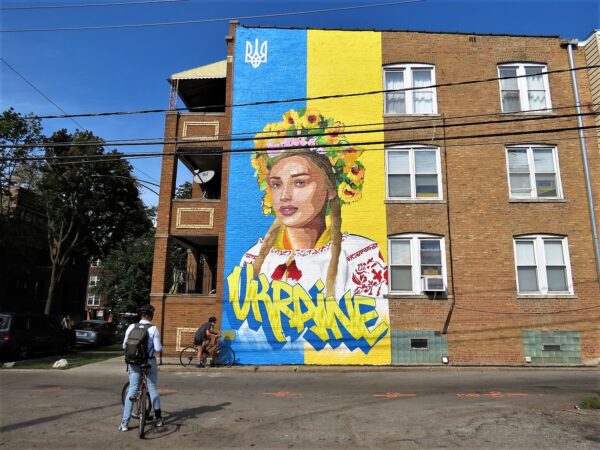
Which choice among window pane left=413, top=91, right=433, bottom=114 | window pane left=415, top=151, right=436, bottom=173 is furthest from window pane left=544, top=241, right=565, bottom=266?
window pane left=413, top=91, right=433, bottom=114

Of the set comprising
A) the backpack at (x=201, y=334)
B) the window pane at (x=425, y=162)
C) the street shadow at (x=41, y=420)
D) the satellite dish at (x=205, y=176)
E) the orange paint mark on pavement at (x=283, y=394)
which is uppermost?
the window pane at (x=425, y=162)

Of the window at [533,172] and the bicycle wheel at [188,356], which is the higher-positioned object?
the window at [533,172]

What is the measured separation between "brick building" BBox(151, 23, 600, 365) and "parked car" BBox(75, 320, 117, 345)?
358 inches

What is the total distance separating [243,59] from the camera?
55.7 feet

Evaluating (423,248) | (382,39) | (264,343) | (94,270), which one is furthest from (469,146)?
(94,270)

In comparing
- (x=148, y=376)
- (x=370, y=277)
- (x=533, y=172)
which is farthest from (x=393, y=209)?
(x=148, y=376)

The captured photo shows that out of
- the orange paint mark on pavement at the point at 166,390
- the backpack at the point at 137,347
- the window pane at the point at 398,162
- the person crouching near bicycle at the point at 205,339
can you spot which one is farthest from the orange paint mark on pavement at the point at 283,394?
the window pane at the point at 398,162

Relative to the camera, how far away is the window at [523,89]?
54.4 feet

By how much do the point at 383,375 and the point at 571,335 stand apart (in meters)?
6.51

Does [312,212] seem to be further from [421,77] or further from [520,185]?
[520,185]

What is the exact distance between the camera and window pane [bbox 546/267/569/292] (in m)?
15.3

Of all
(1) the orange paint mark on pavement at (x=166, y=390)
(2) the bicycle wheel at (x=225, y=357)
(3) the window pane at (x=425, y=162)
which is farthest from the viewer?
(3) the window pane at (x=425, y=162)

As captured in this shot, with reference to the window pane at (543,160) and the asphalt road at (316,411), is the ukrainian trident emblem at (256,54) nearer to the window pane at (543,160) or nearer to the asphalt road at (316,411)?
the window pane at (543,160)

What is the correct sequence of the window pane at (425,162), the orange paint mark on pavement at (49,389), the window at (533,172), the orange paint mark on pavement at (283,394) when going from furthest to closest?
the window pane at (425,162), the window at (533,172), the orange paint mark on pavement at (49,389), the orange paint mark on pavement at (283,394)
